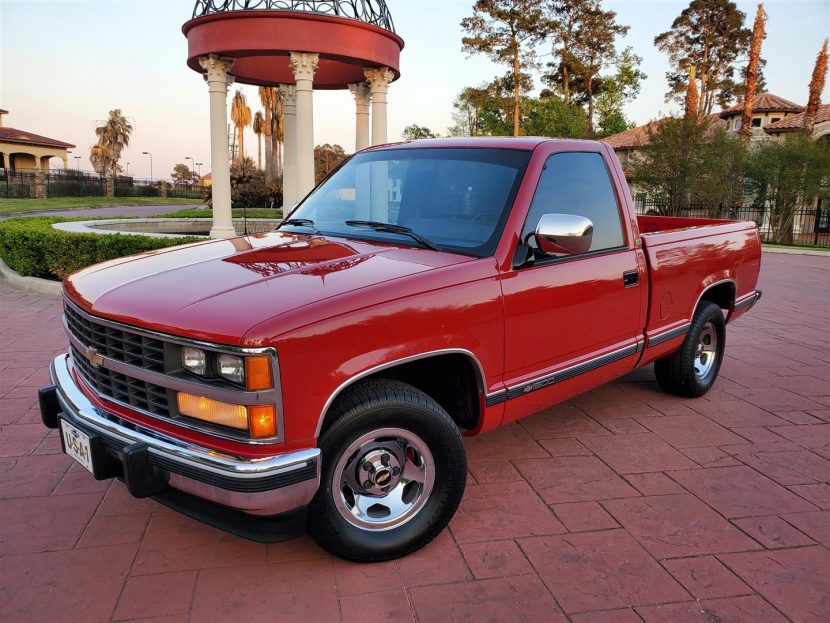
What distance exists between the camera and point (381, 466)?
286 centimetres

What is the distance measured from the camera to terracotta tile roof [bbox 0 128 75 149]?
189 feet

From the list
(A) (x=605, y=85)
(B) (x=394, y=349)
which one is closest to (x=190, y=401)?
(B) (x=394, y=349)

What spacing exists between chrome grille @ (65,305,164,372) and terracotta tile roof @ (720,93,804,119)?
48.3m

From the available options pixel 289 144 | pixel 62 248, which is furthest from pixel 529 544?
pixel 289 144

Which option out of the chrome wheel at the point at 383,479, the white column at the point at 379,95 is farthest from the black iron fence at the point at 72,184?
the chrome wheel at the point at 383,479

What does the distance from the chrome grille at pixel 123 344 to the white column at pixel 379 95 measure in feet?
40.3

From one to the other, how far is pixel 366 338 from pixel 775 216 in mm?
26662

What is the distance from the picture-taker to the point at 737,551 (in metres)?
3.07

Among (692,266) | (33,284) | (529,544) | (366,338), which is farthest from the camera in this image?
(33,284)

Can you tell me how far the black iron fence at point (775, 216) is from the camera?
79.9ft

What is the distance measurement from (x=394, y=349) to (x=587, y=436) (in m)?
2.30

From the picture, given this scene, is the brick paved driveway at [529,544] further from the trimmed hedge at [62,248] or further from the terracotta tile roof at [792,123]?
the terracotta tile roof at [792,123]

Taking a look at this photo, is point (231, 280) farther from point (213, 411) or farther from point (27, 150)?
point (27, 150)

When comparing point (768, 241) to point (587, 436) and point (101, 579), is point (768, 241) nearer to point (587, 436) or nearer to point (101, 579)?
point (587, 436)
